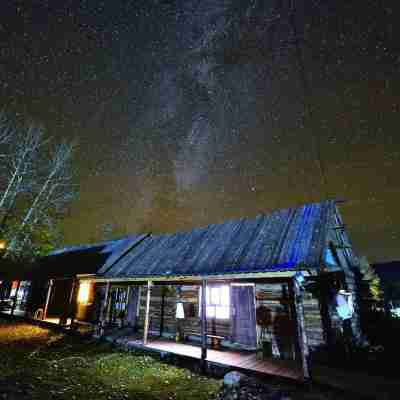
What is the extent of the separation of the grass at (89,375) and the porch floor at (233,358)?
637 millimetres

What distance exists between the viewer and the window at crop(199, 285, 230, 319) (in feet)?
40.2

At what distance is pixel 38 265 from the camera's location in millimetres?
25281

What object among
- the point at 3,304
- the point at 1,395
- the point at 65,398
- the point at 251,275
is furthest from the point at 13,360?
the point at 3,304

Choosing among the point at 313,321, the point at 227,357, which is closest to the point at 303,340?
the point at 313,321

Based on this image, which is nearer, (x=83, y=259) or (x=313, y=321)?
→ (x=313, y=321)

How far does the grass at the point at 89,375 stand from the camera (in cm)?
694

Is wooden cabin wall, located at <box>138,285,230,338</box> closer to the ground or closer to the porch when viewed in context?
the porch

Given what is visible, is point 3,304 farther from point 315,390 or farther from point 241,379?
point 315,390

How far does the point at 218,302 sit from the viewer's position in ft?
41.3

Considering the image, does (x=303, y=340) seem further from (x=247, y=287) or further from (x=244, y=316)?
(x=247, y=287)

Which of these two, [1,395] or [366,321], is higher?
[366,321]

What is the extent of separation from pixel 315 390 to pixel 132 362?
6.82 m

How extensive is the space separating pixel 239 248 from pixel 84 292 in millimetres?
13924

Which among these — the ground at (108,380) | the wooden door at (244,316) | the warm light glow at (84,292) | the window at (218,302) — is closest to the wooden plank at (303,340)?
the ground at (108,380)
